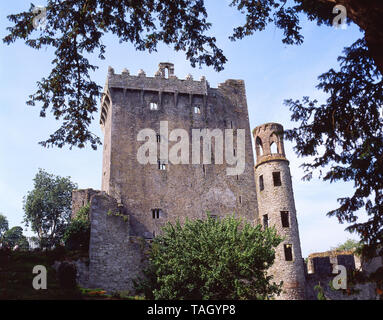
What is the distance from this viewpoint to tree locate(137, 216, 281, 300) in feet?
69.1

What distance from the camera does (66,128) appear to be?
44.8 feet

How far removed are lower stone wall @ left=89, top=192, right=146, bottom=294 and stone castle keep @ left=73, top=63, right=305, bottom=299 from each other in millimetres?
69

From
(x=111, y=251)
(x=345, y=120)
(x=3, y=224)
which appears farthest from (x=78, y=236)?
(x=3, y=224)

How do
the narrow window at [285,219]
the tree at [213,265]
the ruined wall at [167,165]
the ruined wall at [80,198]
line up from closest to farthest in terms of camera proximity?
1. the tree at [213,265]
2. the narrow window at [285,219]
3. the ruined wall at [167,165]
4. the ruined wall at [80,198]

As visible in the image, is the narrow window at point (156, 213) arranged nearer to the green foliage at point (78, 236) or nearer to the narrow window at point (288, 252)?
the green foliage at point (78, 236)

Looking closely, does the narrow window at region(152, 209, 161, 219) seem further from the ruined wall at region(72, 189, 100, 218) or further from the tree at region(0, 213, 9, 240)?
the tree at region(0, 213, 9, 240)

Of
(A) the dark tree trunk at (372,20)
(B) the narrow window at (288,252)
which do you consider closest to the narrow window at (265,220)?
(B) the narrow window at (288,252)

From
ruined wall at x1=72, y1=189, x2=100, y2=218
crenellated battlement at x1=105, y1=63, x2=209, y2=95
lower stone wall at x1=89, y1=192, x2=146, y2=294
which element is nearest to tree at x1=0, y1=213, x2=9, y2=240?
ruined wall at x1=72, y1=189, x2=100, y2=218

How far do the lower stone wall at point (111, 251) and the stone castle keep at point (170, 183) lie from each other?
69 millimetres

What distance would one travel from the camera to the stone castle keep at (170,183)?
28.6 meters

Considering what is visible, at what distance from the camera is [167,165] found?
39.8m
